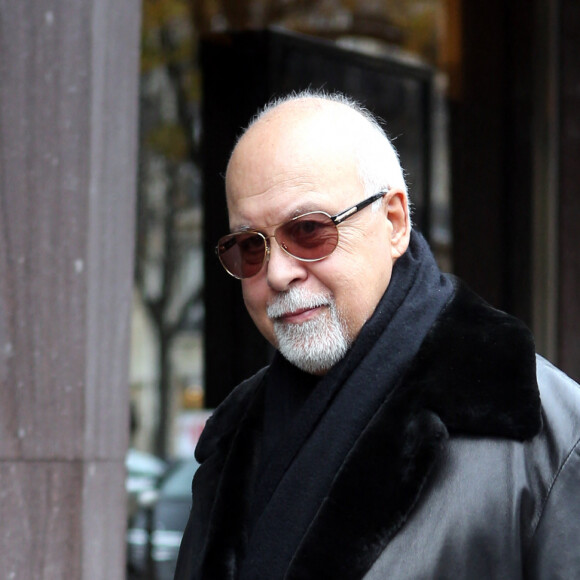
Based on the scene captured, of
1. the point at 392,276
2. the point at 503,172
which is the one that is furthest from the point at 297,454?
the point at 503,172

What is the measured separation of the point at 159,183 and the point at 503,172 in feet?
18.6

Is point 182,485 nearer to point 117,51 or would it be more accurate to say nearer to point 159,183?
point 159,183

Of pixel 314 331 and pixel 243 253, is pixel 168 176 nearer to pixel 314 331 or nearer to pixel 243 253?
pixel 243 253

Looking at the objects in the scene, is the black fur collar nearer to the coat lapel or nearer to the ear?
the coat lapel

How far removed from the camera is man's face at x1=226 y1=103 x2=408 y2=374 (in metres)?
2.05

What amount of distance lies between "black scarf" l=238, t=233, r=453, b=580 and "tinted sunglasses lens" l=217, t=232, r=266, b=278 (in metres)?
0.26

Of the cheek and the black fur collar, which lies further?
the cheek

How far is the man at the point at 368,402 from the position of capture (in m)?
1.83

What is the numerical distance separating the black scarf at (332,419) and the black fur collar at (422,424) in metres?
0.04

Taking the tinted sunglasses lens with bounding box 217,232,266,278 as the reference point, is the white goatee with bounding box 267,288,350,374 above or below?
below

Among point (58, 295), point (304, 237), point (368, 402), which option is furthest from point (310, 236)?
point (58, 295)

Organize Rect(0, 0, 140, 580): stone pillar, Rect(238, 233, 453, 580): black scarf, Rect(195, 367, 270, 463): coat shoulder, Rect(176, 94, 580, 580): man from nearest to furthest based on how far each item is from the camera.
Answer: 1. Rect(176, 94, 580, 580): man
2. Rect(238, 233, 453, 580): black scarf
3. Rect(195, 367, 270, 463): coat shoulder
4. Rect(0, 0, 140, 580): stone pillar

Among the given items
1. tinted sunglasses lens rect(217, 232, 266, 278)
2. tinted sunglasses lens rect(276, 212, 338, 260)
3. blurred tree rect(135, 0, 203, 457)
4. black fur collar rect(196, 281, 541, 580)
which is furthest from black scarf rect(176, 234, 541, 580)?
blurred tree rect(135, 0, 203, 457)

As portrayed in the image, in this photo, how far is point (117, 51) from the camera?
3010 mm
